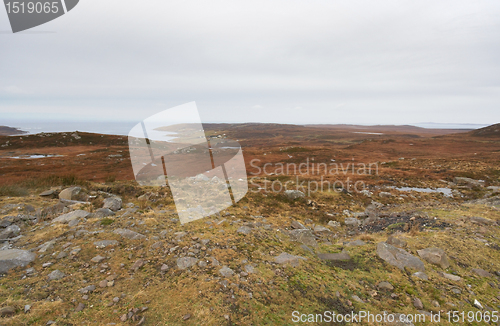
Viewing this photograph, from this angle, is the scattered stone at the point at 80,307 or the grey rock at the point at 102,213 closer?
the scattered stone at the point at 80,307

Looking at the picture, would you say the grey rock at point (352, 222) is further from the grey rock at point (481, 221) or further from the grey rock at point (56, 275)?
the grey rock at point (56, 275)

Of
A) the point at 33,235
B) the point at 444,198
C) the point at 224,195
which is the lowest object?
the point at 444,198

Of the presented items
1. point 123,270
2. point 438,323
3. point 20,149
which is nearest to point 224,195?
point 123,270

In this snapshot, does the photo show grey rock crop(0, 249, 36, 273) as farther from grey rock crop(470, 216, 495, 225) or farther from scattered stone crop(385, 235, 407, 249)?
grey rock crop(470, 216, 495, 225)

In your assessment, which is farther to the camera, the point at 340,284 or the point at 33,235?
the point at 33,235

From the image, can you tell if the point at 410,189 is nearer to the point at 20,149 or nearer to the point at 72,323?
the point at 72,323

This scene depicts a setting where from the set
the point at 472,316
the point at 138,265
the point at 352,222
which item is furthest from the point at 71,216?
the point at 352,222

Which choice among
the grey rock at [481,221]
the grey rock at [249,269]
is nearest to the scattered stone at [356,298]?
the grey rock at [249,269]
